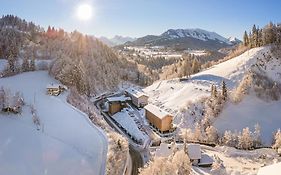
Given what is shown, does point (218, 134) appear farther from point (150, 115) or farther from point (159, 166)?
point (159, 166)

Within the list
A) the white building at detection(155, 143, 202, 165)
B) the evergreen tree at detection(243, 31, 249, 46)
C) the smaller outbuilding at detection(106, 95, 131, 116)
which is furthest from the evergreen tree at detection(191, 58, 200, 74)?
the white building at detection(155, 143, 202, 165)

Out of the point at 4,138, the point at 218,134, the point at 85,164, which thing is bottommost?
the point at 218,134

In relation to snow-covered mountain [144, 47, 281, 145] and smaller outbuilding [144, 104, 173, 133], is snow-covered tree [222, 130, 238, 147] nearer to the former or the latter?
snow-covered mountain [144, 47, 281, 145]

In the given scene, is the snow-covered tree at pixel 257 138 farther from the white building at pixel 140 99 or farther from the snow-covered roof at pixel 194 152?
the white building at pixel 140 99

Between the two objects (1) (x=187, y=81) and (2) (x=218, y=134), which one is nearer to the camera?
(2) (x=218, y=134)

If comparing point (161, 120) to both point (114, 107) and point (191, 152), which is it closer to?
point (191, 152)

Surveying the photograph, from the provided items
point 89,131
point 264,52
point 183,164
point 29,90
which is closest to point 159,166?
point 183,164

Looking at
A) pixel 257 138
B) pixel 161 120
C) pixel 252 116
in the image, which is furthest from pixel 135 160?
pixel 252 116
